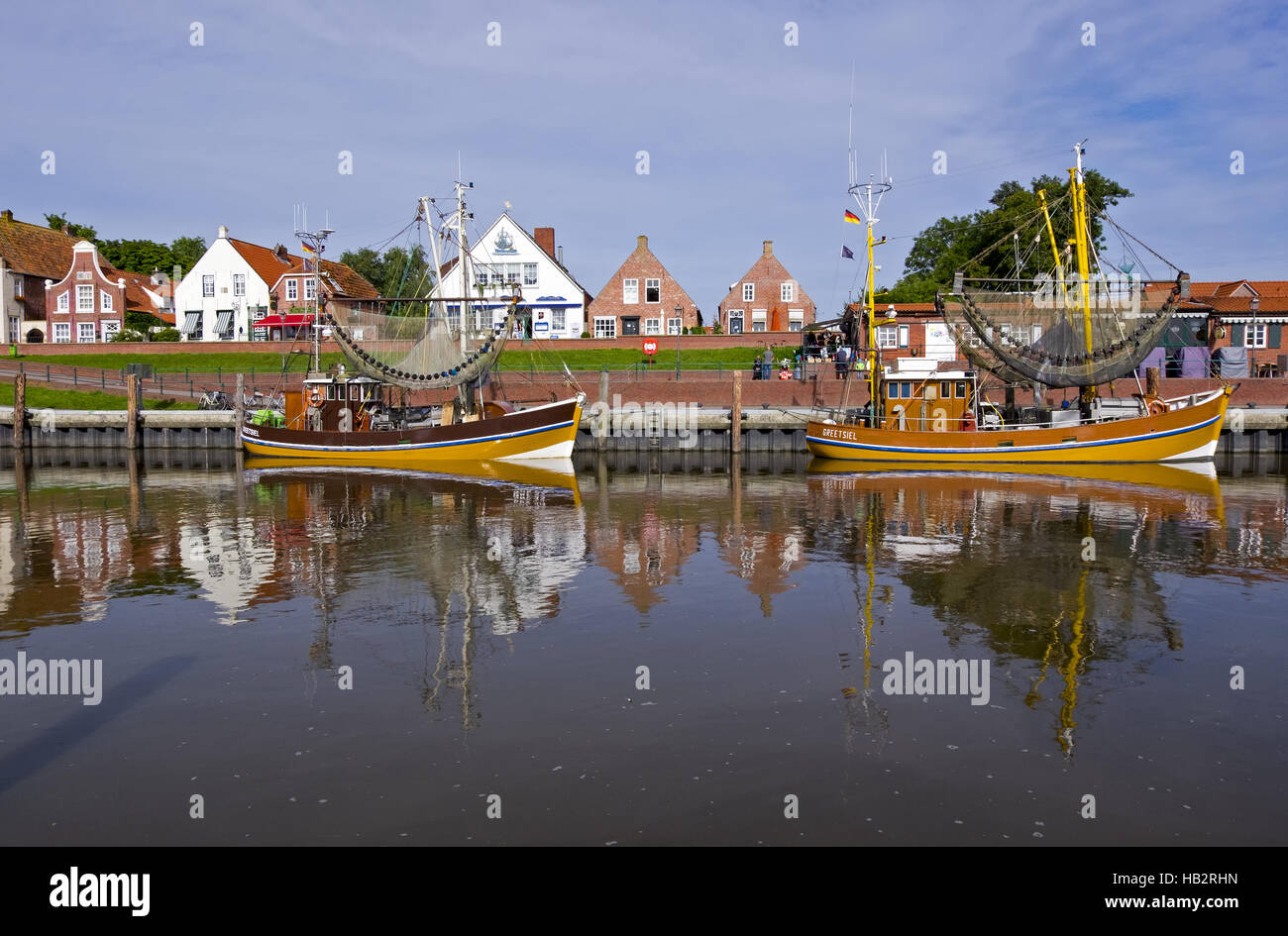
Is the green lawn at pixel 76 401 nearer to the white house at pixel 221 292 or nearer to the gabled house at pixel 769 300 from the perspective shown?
the white house at pixel 221 292

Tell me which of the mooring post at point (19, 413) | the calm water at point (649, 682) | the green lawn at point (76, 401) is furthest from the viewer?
the green lawn at point (76, 401)

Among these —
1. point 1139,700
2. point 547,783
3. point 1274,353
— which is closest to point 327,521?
point 547,783

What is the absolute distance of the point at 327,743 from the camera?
29.3ft

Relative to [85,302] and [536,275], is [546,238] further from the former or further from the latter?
[85,302]

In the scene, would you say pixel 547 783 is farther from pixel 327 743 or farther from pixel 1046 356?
pixel 1046 356

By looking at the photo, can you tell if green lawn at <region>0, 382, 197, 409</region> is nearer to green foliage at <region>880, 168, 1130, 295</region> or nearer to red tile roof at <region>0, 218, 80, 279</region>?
red tile roof at <region>0, 218, 80, 279</region>

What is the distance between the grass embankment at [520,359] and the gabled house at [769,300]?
10.9 meters

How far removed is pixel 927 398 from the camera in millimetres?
38906

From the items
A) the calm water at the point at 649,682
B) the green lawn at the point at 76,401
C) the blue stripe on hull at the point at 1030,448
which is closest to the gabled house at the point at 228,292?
the green lawn at the point at 76,401

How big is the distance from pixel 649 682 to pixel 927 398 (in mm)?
30977

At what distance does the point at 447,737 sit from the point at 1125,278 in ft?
117

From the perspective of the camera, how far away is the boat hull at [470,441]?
38.2 m

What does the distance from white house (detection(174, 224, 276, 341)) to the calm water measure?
55.2 meters

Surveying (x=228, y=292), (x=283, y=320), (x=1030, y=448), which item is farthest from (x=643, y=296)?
(x=1030, y=448)
